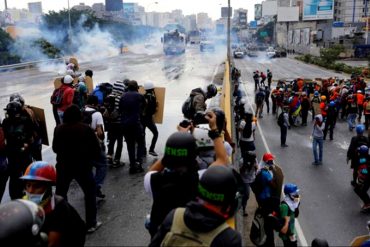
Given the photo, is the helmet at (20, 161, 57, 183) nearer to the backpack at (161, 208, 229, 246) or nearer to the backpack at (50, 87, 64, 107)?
the backpack at (161, 208, 229, 246)

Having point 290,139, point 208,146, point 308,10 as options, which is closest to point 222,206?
point 208,146

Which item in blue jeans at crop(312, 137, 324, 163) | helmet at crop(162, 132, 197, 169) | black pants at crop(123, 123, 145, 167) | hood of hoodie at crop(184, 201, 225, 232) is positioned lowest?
blue jeans at crop(312, 137, 324, 163)

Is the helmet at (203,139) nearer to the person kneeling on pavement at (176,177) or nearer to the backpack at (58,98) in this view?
the person kneeling on pavement at (176,177)

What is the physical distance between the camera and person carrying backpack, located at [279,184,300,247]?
518 centimetres

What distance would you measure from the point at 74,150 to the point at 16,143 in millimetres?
1378

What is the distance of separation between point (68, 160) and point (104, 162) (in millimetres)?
1392

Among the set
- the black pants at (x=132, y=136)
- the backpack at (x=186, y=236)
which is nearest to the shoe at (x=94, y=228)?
the black pants at (x=132, y=136)

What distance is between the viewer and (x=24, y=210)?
2146 millimetres

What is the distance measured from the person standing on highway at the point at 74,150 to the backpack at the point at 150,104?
3197mm

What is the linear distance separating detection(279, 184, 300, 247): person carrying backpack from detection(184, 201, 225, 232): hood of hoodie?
123 inches

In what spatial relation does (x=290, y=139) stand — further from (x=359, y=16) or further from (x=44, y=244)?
(x=359, y=16)

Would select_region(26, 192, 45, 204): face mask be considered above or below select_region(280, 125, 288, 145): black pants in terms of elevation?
above

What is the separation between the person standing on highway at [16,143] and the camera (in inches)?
227

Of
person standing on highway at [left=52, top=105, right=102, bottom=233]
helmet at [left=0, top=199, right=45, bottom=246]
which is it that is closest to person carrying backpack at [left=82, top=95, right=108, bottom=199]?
person standing on highway at [left=52, top=105, right=102, bottom=233]
